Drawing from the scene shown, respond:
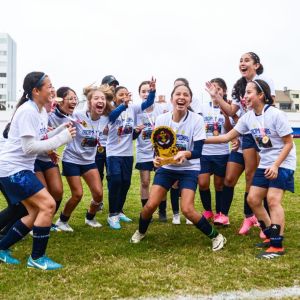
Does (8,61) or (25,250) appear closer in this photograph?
(25,250)

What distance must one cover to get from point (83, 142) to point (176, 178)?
151 centimetres

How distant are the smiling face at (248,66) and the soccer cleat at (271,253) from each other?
8.19 feet

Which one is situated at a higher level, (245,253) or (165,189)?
(165,189)

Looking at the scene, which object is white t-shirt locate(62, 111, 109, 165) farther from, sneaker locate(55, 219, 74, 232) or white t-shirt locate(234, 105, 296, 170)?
white t-shirt locate(234, 105, 296, 170)

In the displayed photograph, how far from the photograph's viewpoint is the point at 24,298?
4.05 meters

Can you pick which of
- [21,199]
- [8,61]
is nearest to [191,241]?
[21,199]

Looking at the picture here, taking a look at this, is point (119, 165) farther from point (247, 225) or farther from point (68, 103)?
point (247, 225)

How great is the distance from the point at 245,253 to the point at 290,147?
1.36 metres

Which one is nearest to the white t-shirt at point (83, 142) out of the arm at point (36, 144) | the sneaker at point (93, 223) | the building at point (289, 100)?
the sneaker at point (93, 223)

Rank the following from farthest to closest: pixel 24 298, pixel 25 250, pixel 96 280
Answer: pixel 25 250 < pixel 96 280 < pixel 24 298

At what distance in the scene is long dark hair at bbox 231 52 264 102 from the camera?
261 inches

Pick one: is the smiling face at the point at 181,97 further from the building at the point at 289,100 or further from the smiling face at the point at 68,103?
the building at the point at 289,100

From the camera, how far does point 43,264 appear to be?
4930 millimetres

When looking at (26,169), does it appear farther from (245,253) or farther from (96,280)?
(245,253)
